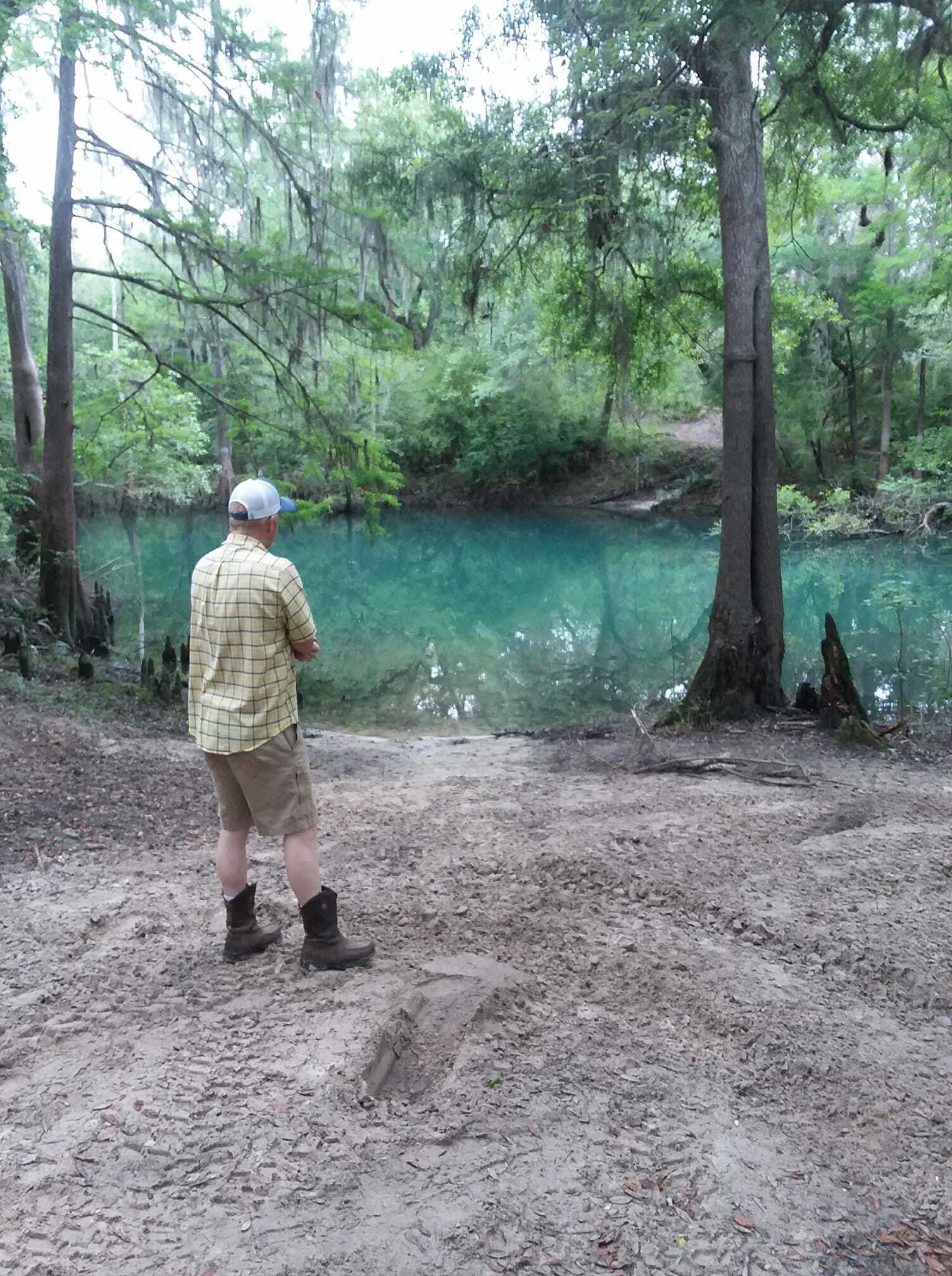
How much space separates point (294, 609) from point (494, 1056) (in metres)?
1.66

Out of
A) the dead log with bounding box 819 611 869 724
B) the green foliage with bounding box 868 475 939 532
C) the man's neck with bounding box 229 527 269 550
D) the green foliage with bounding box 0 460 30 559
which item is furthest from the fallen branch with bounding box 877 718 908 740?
the green foliage with bounding box 868 475 939 532

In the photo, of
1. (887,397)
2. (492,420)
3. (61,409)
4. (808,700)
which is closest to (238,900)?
(808,700)

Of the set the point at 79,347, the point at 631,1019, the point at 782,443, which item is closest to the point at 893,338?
the point at 782,443

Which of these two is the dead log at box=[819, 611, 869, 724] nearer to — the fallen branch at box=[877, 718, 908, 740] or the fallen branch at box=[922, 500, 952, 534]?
the fallen branch at box=[877, 718, 908, 740]

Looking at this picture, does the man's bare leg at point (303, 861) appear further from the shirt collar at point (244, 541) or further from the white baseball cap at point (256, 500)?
the white baseball cap at point (256, 500)

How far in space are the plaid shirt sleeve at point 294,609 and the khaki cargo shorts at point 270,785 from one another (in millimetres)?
349

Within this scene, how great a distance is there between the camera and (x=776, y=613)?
8906mm

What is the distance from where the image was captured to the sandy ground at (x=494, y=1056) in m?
2.40

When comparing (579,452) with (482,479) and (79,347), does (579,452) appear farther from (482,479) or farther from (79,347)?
(79,347)

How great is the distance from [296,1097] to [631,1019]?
3.99 ft

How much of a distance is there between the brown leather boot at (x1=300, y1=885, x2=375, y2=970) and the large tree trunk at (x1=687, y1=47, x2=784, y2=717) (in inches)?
224

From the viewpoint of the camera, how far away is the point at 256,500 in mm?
3598

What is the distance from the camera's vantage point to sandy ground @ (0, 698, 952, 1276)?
7.88 ft

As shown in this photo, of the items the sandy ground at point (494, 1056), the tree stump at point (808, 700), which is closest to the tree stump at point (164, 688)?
the sandy ground at point (494, 1056)
